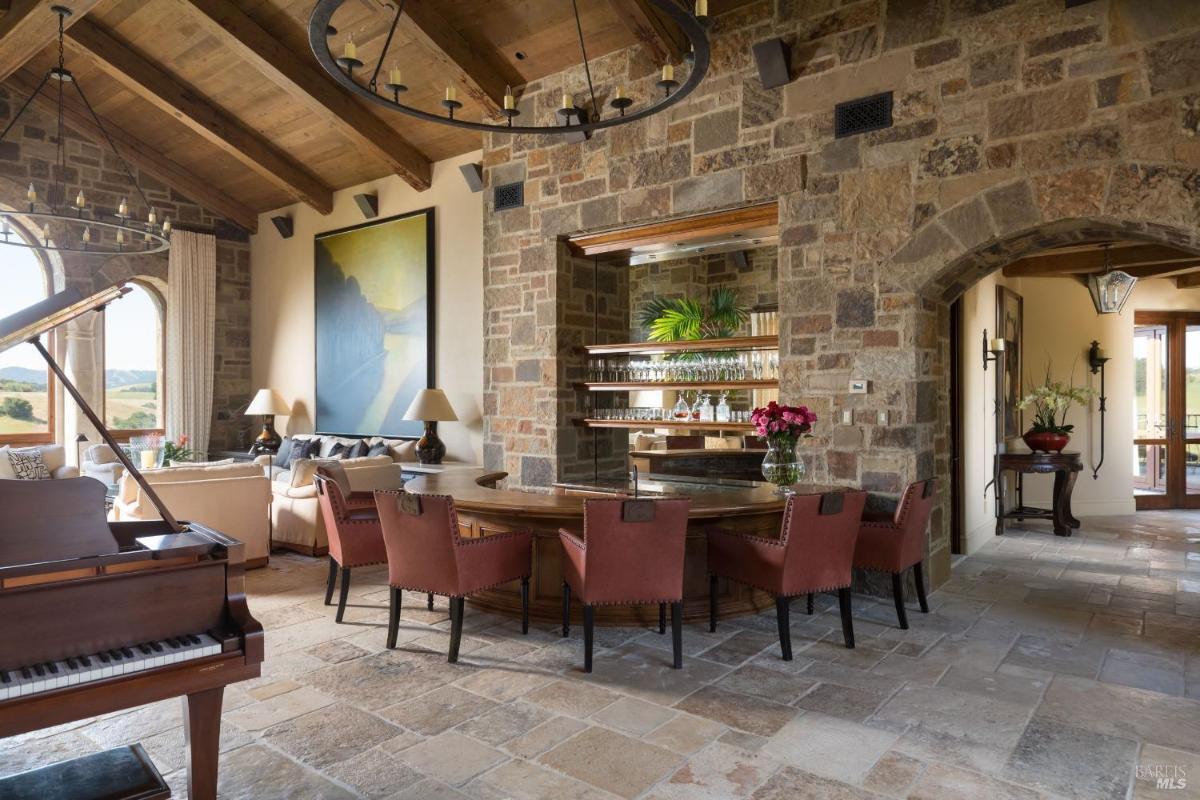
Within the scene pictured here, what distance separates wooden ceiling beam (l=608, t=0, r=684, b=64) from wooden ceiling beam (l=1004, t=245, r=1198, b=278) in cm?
384

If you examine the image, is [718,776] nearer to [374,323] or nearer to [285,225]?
[374,323]

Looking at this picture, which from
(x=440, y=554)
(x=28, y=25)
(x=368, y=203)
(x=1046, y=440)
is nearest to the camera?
(x=440, y=554)

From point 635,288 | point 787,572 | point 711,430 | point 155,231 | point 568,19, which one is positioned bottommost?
point 787,572

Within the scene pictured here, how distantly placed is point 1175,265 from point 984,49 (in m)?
4.90

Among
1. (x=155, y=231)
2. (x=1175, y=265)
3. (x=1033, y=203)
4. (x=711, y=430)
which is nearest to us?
(x=1033, y=203)

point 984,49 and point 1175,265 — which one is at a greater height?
point 984,49

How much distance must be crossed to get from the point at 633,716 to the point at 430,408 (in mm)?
5014

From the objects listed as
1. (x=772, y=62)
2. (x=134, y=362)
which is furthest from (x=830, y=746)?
(x=134, y=362)

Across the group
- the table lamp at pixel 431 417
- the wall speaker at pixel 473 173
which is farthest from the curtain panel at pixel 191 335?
the wall speaker at pixel 473 173

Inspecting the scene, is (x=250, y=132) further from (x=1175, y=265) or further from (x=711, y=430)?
(x=1175, y=265)

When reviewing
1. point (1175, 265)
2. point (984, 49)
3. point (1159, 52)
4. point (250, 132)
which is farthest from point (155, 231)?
point (1175, 265)

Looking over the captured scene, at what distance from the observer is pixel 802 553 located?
380 cm

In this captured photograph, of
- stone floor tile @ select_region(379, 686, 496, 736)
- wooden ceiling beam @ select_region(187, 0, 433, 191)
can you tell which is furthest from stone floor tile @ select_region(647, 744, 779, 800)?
wooden ceiling beam @ select_region(187, 0, 433, 191)

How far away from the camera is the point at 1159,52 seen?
378cm
